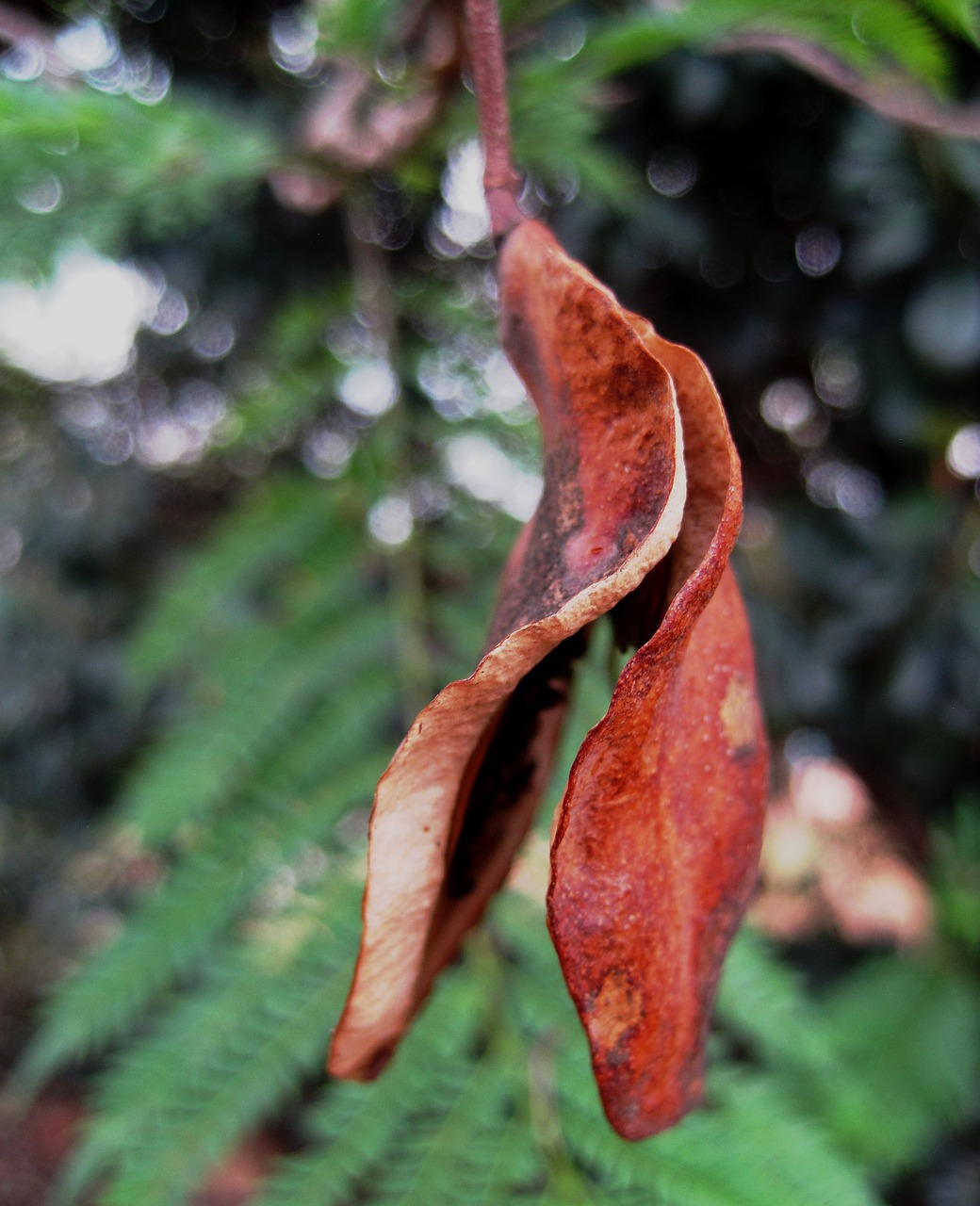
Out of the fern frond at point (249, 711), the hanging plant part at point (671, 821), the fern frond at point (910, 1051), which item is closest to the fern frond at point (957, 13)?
the hanging plant part at point (671, 821)

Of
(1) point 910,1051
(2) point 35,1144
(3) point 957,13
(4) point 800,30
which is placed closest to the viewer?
(3) point 957,13

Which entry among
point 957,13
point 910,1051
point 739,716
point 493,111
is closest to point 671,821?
point 739,716

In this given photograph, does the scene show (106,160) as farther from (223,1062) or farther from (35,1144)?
(35,1144)

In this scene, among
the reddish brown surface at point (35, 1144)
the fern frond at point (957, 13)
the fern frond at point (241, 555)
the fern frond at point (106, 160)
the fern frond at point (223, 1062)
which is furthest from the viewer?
the reddish brown surface at point (35, 1144)

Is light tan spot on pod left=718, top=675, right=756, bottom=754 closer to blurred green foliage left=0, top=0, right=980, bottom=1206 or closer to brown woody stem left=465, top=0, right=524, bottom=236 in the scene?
brown woody stem left=465, top=0, right=524, bottom=236

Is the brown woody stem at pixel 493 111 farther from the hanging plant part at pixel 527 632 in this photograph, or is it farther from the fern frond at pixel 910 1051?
the fern frond at pixel 910 1051

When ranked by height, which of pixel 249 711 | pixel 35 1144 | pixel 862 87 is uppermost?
pixel 862 87

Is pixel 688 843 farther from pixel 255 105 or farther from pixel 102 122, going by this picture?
pixel 255 105
